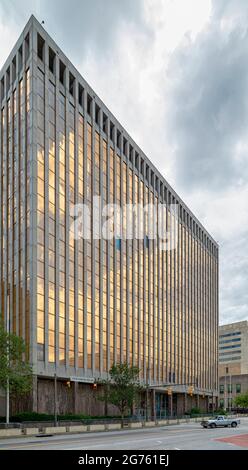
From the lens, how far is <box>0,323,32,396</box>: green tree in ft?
141

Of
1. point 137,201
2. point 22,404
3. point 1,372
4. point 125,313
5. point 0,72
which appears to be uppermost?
point 0,72

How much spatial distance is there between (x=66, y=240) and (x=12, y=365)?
21.7m

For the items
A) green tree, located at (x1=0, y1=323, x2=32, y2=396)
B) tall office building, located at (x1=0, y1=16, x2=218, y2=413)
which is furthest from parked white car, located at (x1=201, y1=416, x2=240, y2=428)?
green tree, located at (x1=0, y1=323, x2=32, y2=396)

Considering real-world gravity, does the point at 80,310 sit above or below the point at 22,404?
above

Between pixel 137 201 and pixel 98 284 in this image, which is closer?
pixel 98 284

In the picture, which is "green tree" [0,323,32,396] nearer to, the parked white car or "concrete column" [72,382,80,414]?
"concrete column" [72,382,80,414]

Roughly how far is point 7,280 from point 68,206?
11.7 m

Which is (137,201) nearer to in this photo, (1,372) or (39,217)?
(39,217)

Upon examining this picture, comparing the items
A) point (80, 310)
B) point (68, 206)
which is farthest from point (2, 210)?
point (80, 310)

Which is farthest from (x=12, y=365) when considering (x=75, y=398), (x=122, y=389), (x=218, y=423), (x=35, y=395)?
(x=218, y=423)

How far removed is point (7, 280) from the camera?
6338cm

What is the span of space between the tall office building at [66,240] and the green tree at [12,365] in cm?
723

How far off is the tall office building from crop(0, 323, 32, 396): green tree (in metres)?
7.23
